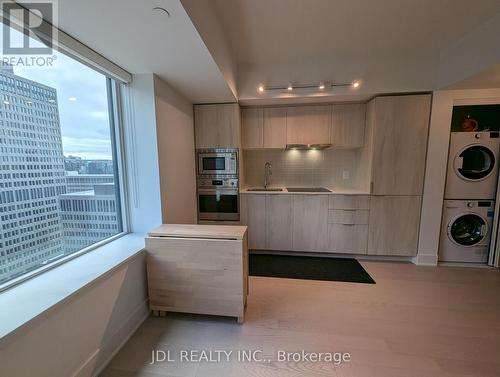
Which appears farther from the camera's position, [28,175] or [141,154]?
[141,154]

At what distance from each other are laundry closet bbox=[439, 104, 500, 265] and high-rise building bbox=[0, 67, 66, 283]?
13.6ft

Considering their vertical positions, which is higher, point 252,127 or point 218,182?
point 252,127

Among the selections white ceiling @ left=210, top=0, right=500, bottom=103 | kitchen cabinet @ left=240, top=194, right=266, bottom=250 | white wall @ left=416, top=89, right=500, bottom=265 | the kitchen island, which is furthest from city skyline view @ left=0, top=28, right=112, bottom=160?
white wall @ left=416, top=89, right=500, bottom=265

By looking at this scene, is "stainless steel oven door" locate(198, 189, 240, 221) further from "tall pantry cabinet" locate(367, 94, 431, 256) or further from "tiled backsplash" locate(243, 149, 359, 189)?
"tall pantry cabinet" locate(367, 94, 431, 256)

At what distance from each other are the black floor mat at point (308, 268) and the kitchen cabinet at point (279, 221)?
220 millimetres

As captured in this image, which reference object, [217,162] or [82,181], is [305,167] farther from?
[82,181]

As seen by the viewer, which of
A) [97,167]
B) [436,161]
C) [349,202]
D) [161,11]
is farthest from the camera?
[349,202]

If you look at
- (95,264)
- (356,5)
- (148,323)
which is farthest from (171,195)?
(356,5)

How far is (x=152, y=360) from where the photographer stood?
58.1 inches

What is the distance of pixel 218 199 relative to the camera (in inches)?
125

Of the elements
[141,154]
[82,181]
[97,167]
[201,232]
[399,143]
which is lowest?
[201,232]

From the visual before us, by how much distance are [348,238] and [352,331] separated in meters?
1.44

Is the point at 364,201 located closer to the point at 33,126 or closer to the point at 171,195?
the point at 171,195

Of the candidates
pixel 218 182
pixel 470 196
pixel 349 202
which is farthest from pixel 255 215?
pixel 470 196
